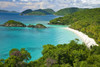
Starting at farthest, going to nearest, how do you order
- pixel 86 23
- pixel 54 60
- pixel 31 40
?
1. pixel 86 23
2. pixel 31 40
3. pixel 54 60

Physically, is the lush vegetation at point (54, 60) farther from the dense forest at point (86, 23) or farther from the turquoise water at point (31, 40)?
the dense forest at point (86, 23)

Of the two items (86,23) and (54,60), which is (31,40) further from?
(86,23)

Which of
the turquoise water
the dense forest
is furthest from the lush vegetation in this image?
the dense forest

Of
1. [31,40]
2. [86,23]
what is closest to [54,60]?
[31,40]

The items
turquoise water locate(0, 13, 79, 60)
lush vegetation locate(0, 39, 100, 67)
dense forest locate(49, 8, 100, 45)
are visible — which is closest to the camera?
lush vegetation locate(0, 39, 100, 67)

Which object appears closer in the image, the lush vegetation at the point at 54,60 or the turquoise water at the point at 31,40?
the lush vegetation at the point at 54,60

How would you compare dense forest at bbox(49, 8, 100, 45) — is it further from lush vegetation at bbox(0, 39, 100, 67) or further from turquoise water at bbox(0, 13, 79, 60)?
lush vegetation at bbox(0, 39, 100, 67)

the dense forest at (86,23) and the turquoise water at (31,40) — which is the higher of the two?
the dense forest at (86,23)

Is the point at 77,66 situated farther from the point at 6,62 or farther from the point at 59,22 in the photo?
the point at 59,22

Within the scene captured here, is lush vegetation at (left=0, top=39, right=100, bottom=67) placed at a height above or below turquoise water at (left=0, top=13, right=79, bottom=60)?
above

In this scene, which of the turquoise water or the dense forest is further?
the dense forest

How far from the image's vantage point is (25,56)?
15234mm

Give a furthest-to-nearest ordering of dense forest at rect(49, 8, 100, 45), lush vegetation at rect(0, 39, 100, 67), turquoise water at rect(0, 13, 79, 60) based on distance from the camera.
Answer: dense forest at rect(49, 8, 100, 45) → turquoise water at rect(0, 13, 79, 60) → lush vegetation at rect(0, 39, 100, 67)

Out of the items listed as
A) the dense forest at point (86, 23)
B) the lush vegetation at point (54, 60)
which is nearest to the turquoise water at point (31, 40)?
the dense forest at point (86, 23)
